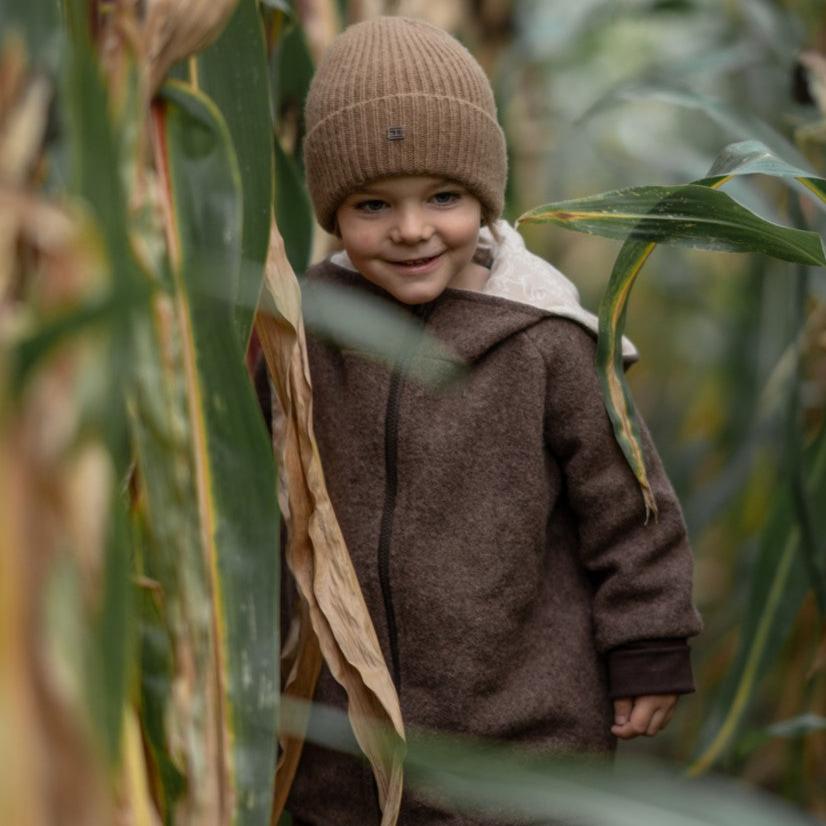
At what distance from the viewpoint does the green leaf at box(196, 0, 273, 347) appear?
2.44ft

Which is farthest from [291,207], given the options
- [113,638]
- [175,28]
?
[113,638]

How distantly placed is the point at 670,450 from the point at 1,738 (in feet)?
4.31

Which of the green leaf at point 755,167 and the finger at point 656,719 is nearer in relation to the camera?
the green leaf at point 755,167

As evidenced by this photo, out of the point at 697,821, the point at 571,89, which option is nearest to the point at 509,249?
the point at 697,821

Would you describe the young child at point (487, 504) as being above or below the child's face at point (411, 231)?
below

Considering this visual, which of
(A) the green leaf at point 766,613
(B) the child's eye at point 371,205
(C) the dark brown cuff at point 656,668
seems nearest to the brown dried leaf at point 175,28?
(B) the child's eye at point 371,205

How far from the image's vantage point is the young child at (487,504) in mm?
897

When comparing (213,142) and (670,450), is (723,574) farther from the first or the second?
(213,142)

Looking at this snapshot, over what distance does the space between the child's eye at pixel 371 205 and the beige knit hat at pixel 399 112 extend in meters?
0.01

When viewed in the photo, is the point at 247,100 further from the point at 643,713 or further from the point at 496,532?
the point at 643,713

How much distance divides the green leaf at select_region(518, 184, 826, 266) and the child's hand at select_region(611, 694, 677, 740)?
0.33 metres

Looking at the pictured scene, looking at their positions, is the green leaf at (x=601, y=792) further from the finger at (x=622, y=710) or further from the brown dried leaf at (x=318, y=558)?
the finger at (x=622, y=710)

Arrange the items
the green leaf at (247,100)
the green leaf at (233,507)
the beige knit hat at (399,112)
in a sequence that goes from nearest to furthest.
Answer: the green leaf at (233,507) → the green leaf at (247,100) → the beige knit hat at (399,112)

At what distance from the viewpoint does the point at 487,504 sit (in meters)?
0.92
